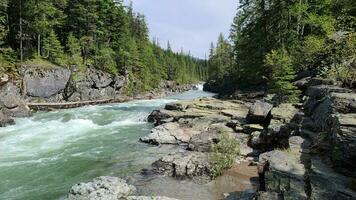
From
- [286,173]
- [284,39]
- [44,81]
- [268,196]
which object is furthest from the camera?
[44,81]

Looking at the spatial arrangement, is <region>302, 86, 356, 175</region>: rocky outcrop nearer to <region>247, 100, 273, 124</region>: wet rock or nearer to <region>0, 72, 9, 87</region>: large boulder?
<region>247, 100, 273, 124</region>: wet rock

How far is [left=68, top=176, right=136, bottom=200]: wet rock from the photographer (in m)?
11.3

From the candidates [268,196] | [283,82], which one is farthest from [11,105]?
[268,196]

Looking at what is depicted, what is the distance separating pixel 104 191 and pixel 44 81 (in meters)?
31.3

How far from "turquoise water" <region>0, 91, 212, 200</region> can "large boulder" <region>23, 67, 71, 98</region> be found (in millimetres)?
9590

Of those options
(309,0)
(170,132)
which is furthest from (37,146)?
Result: (309,0)

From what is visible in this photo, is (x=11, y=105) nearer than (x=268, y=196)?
No

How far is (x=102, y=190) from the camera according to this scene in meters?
11.6

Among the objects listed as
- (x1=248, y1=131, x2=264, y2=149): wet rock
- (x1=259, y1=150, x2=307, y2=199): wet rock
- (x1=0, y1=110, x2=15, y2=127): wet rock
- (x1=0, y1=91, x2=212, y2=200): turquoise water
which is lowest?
(x1=0, y1=91, x2=212, y2=200): turquoise water

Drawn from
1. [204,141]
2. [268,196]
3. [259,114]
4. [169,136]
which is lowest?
[169,136]

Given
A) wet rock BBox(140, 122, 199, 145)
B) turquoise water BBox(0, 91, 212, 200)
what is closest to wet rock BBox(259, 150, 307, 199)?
turquoise water BBox(0, 91, 212, 200)

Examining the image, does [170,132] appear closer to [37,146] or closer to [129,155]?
[129,155]

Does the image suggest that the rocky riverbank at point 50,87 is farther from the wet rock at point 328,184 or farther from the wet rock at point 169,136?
the wet rock at point 328,184

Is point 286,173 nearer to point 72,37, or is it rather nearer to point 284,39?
point 284,39
